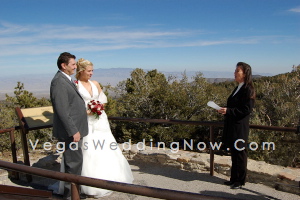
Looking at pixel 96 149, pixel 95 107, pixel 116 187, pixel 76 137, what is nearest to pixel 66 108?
pixel 76 137

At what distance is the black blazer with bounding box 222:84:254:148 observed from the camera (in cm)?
350

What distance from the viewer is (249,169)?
4.01 m

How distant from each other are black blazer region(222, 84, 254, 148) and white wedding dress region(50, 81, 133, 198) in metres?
1.60

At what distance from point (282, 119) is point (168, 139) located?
5.12 meters

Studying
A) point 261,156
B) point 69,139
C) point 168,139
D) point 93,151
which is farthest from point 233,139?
point 168,139

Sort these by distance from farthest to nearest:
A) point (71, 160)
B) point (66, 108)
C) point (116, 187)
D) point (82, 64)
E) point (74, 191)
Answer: point (82, 64)
point (71, 160)
point (66, 108)
point (74, 191)
point (116, 187)

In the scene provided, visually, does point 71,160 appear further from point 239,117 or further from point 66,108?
point 239,117

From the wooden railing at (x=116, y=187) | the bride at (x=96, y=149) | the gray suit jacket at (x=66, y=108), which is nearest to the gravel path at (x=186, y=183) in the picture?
the bride at (x=96, y=149)

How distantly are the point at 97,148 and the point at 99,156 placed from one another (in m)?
0.12

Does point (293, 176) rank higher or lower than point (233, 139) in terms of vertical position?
lower

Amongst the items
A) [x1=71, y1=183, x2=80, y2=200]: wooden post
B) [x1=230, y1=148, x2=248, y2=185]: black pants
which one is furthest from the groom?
[x1=230, y1=148, x2=248, y2=185]: black pants

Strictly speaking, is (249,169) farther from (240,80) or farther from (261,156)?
(261,156)

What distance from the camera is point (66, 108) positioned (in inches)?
125

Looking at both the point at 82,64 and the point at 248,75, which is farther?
the point at 82,64
